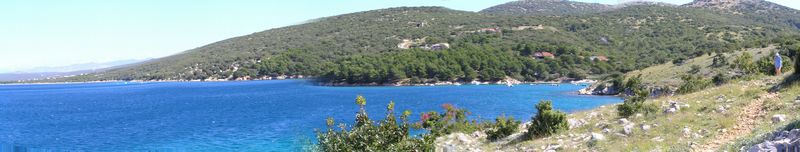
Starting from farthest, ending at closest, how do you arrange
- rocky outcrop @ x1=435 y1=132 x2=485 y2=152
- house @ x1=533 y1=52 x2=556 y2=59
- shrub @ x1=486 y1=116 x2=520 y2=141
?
house @ x1=533 y1=52 x2=556 y2=59, shrub @ x1=486 y1=116 x2=520 y2=141, rocky outcrop @ x1=435 y1=132 x2=485 y2=152

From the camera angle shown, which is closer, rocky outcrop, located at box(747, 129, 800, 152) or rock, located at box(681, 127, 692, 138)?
rocky outcrop, located at box(747, 129, 800, 152)

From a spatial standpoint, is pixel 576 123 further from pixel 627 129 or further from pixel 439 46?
pixel 439 46

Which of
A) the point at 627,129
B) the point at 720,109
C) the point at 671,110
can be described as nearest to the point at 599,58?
the point at 671,110

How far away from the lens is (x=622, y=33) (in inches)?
7077

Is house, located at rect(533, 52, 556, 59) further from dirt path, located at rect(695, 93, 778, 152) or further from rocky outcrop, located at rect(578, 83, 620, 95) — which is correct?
dirt path, located at rect(695, 93, 778, 152)

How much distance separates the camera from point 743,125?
675 inches

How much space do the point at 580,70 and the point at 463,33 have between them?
227 feet

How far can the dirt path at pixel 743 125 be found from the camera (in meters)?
15.2

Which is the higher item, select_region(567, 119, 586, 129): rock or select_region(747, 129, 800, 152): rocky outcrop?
select_region(747, 129, 800, 152): rocky outcrop

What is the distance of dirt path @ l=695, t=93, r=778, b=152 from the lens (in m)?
15.2

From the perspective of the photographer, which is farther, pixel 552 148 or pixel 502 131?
pixel 502 131

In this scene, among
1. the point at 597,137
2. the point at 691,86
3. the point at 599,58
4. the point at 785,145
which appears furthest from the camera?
the point at 599,58

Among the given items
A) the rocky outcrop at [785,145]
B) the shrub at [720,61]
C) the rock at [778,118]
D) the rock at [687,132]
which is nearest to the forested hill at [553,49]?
the shrub at [720,61]

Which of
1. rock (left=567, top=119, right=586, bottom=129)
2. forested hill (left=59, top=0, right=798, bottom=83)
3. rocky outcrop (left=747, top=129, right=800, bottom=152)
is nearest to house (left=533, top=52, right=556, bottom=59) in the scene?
forested hill (left=59, top=0, right=798, bottom=83)
